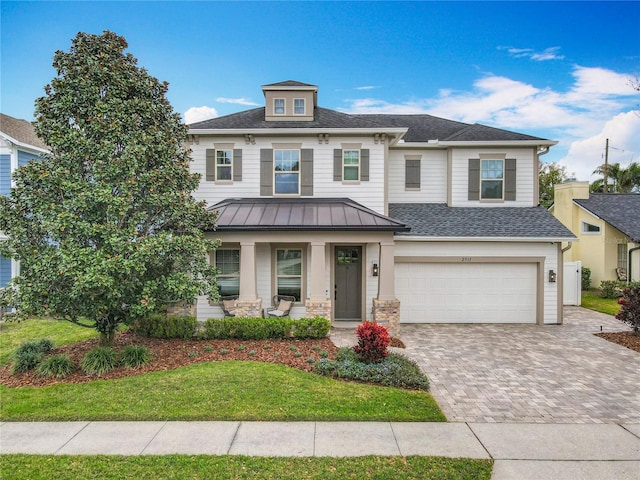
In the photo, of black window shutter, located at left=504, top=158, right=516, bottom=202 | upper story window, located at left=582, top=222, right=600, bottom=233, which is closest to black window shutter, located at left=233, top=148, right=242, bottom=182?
black window shutter, located at left=504, top=158, right=516, bottom=202

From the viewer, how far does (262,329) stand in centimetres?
968

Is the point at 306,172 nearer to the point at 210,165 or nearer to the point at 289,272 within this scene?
the point at 210,165

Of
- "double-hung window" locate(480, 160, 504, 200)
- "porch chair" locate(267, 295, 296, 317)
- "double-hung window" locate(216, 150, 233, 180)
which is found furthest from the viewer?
"double-hung window" locate(480, 160, 504, 200)

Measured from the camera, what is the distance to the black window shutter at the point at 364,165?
1216 cm

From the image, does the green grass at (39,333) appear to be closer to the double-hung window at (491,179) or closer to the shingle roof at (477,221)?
the shingle roof at (477,221)

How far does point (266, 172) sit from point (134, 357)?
7.09m

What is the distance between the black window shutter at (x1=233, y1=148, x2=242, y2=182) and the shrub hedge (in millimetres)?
5081

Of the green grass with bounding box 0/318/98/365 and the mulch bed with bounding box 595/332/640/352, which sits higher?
the mulch bed with bounding box 595/332/640/352

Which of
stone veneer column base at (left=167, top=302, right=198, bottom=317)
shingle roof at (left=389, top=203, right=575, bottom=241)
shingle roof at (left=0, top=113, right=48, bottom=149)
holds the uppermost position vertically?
shingle roof at (left=0, top=113, right=48, bottom=149)

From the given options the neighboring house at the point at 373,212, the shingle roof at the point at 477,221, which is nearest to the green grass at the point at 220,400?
the neighboring house at the point at 373,212

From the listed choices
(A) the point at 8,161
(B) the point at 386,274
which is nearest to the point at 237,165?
(B) the point at 386,274

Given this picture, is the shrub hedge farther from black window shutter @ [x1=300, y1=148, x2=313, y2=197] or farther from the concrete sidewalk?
black window shutter @ [x1=300, y1=148, x2=313, y2=197]

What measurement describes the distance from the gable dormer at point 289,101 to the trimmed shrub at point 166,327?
7420mm

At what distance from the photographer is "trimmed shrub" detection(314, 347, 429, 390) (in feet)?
21.9
